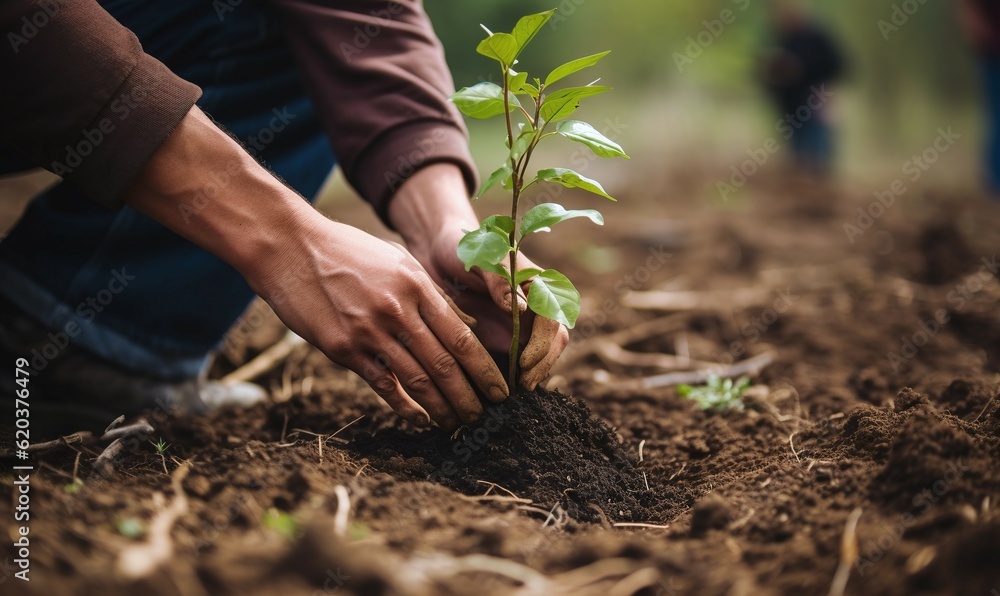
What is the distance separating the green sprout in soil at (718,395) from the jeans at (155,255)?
137cm

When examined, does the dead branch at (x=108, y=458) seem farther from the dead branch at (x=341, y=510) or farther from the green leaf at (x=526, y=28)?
the green leaf at (x=526, y=28)

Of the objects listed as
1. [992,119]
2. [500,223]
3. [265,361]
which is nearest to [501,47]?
[500,223]

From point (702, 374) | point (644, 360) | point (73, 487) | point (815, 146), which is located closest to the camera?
point (73, 487)

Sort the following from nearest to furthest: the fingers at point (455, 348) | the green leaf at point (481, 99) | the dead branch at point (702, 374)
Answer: the green leaf at point (481, 99) < the fingers at point (455, 348) < the dead branch at point (702, 374)

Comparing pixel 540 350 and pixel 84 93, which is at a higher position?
pixel 84 93

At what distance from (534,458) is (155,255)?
4.52ft

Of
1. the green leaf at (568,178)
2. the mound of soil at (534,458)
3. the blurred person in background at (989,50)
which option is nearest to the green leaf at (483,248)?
the green leaf at (568,178)

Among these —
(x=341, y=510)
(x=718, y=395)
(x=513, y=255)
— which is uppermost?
(x=513, y=255)

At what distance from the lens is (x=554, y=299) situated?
4.53ft

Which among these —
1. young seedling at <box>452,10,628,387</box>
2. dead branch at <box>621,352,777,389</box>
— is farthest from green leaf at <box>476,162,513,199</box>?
dead branch at <box>621,352,777,389</box>

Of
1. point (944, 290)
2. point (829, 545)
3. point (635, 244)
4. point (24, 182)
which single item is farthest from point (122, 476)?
point (24, 182)

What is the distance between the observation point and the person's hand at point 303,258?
1.40m

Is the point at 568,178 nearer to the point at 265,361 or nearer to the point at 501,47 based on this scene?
the point at 501,47

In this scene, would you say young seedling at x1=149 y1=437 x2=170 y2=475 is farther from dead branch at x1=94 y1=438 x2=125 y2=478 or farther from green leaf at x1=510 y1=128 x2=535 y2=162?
green leaf at x1=510 y1=128 x2=535 y2=162
